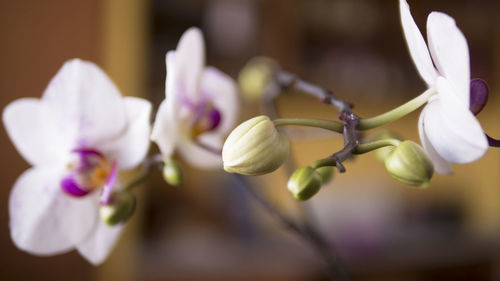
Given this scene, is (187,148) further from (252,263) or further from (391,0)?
(391,0)

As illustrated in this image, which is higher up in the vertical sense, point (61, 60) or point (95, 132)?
point (95, 132)

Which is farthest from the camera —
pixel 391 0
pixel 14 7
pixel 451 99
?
pixel 391 0

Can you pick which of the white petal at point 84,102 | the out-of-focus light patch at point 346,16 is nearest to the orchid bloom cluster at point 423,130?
the white petal at point 84,102

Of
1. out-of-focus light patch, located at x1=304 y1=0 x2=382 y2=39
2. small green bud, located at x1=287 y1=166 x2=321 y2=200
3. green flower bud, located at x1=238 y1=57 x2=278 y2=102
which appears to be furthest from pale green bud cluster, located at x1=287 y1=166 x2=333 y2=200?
out-of-focus light patch, located at x1=304 y1=0 x2=382 y2=39

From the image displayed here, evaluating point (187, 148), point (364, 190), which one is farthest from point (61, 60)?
point (364, 190)

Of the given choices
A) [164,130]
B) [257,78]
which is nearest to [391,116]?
[164,130]

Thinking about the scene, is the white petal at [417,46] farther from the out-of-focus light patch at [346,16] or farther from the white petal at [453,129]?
the out-of-focus light patch at [346,16]

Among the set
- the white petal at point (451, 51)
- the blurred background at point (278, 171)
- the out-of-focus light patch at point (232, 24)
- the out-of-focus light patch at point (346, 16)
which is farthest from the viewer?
the out-of-focus light patch at point (346, 16)
